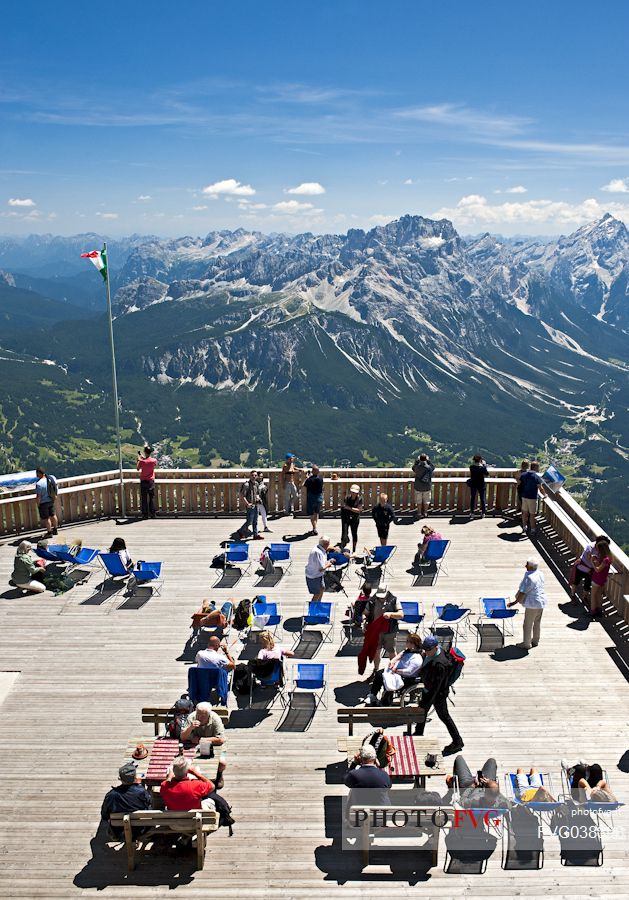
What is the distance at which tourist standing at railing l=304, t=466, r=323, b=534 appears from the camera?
830 inches

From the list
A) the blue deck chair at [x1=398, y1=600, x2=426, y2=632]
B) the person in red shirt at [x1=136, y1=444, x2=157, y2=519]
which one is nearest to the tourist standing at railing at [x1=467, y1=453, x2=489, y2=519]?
the blue deck chair at [x1=398, y1=600, x2=426, y2=632]

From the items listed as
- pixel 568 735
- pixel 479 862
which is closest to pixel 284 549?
pixel 568 735

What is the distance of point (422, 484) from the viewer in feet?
73.8

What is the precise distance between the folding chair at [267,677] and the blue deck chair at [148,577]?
198 inches


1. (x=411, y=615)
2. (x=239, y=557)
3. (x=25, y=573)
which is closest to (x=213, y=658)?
(x=411, y=615)

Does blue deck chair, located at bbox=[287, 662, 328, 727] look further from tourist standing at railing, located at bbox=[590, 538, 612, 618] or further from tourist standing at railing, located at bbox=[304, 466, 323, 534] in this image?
tourist standing at railing, located at bbox=[304, 466, 323, 534]

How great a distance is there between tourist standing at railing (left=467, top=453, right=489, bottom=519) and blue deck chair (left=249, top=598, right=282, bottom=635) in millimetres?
8482

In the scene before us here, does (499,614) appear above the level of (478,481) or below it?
below

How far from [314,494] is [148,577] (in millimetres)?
5430

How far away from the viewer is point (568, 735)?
12.4 meters

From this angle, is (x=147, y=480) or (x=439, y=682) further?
(x=147, y=480)

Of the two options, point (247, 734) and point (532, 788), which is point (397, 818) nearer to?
point (532, 788)

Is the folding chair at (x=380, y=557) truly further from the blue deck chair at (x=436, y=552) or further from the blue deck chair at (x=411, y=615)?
the blue deck chair at (x=411, y=615)

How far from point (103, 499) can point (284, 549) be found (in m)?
7.12
